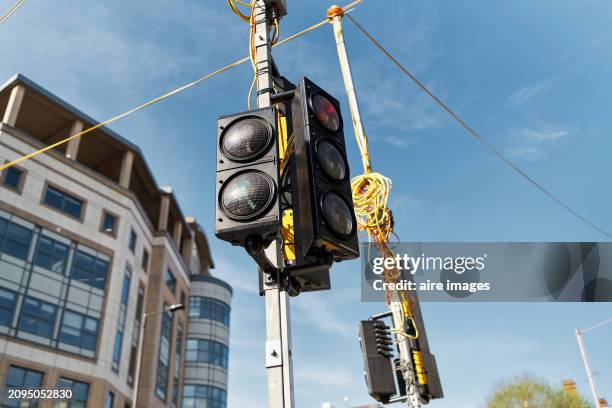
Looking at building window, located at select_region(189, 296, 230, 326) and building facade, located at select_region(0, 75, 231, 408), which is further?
building window, located at select_region(189, 296, 230, 326)

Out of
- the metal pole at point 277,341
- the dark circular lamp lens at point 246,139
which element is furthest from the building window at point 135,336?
the dark circular lamp lens at point 246,139

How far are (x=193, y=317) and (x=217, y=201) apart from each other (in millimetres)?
48892

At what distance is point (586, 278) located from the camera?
39.4 ft

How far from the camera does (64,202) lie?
34219mm

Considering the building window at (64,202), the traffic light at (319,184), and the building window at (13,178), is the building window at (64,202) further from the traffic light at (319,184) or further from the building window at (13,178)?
the traffic light at (319,184)

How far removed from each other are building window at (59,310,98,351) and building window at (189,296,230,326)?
1723cm

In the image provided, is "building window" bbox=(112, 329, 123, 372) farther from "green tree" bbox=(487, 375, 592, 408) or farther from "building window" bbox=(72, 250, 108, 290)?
"green tree" bbox=(487, 375, 592, 408)

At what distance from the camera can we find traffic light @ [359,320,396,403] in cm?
564

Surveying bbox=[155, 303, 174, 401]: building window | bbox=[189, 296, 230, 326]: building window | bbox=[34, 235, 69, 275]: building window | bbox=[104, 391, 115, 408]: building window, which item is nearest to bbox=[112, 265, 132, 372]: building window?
bbox=[104, 391, 115, 408]: building window

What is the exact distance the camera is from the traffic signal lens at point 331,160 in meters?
3.07

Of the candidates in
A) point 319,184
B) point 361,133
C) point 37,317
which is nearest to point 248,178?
point 319,184

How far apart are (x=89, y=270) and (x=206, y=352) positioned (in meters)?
17.5

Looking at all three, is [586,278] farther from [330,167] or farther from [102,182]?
[102,182]

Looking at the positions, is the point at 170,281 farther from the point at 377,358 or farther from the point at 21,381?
the point at 377,358
